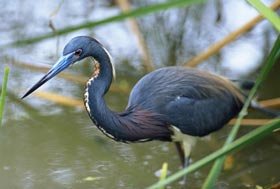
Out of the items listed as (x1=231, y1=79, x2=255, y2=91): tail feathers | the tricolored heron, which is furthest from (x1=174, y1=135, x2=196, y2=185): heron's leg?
(x1=231, y1=79, x2=255, y2=91): tail feathers

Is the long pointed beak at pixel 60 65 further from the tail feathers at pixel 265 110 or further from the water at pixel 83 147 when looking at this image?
the tail feathers at pixel 265 110

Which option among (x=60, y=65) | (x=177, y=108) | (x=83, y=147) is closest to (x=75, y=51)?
(x=60, y=65)

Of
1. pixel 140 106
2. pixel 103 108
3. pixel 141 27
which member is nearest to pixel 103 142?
pixel 140 106

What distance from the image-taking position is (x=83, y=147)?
14.3 feet

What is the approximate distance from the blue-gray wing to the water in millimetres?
374

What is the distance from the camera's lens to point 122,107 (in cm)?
470

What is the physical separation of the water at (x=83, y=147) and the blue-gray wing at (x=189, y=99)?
0.37 m

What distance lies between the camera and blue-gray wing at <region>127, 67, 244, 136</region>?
A: 3766 millimetres

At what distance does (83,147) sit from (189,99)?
2.80 ft

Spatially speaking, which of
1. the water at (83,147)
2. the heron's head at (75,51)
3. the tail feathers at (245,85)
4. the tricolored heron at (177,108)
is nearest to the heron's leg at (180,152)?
the tricolored heron at (177,108)

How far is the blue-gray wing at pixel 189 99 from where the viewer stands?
377cm

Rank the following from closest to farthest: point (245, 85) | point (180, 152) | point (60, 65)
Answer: point (60, 65), point (180, 152), point (245, 85)

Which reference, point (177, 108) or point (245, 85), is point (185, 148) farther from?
point (245, 85)

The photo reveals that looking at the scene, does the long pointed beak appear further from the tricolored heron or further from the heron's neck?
the tricolored heron
